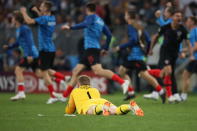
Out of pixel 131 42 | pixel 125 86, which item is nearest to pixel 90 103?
pixel 125 86

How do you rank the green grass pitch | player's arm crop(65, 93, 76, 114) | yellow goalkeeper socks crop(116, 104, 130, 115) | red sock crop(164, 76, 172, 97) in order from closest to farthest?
the green grass pitch
yellow goalkeeper socks crop(116, 104, 130, 115)
player's arm crop(65, 93, 76, 114)
red sock crop(164, 76, 172, 97)

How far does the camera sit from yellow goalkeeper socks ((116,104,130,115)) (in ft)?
41.1

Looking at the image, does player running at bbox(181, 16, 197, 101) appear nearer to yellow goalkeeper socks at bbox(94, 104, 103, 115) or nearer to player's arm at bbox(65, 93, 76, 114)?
player's arm at bbox(65, 93, 76, 114)

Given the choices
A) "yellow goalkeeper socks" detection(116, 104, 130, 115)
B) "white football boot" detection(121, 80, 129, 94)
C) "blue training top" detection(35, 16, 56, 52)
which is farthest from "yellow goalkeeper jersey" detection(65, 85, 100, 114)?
"blue training top" detection(35, 16, 56, 52)

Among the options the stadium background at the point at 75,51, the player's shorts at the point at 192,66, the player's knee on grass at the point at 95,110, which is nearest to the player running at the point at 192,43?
the player's shorts at the point at 192,66

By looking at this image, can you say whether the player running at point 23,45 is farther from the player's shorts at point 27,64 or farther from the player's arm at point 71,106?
the player's arm at point 71,106

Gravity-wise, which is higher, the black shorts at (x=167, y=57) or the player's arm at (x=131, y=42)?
the player's arm at (x=131, y=42)

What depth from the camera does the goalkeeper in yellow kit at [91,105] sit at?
1269cm

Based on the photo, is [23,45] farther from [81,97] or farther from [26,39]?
[81,97]

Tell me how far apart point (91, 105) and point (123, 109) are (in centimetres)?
63

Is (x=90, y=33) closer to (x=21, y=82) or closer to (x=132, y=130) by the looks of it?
(x=21, y=82)

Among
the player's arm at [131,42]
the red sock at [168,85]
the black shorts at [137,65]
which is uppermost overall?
the player's arm at [131,42]

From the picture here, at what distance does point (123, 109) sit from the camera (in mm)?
12656

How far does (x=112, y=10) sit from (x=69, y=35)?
3.00 metres
